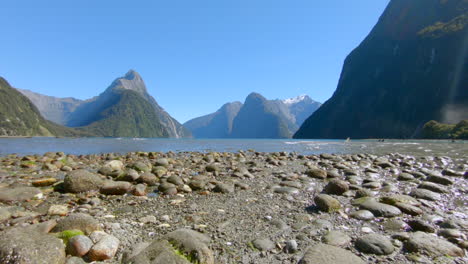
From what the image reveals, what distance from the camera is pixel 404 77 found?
141 meters

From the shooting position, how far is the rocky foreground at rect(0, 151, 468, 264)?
3424mm

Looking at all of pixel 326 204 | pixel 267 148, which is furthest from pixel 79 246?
pixel 267 148

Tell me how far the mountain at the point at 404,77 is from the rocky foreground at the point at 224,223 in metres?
138

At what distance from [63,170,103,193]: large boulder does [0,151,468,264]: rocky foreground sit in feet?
0.10

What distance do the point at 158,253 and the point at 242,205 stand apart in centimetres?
331

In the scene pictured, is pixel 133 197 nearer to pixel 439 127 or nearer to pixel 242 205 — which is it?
pixel 242 205

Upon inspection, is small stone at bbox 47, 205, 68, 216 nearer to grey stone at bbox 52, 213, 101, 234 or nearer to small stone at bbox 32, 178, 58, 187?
grey stone at bbox 52, 213, 101, 234

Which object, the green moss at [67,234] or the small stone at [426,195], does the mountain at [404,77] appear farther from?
the green moss at [67,234]

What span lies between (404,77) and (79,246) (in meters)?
178

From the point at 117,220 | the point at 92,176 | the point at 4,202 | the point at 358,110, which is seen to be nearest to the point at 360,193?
the point at 117,220

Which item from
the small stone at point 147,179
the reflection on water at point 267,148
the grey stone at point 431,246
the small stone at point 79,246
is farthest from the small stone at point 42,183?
the reflection on water at point 267,148

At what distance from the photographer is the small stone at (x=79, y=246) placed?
3367 millimetres

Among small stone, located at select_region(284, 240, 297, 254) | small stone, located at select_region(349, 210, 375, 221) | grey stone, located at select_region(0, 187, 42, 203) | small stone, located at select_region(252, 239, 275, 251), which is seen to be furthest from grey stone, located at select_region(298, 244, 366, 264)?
grey stone, located at select_region(0, 187, 42, 203)

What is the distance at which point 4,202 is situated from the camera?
6133 mm
